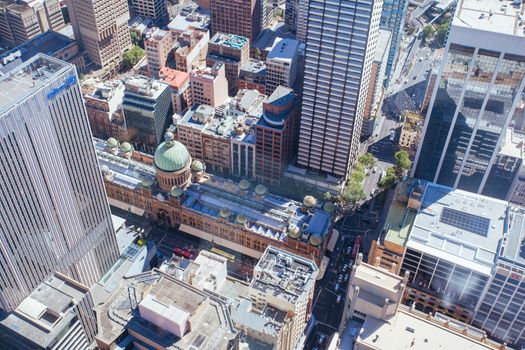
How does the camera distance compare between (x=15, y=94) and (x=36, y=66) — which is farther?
(x=36, y=66)

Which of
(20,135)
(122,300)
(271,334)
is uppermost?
(20,135)

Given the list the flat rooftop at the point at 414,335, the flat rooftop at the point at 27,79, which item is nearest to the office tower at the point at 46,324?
the flat rooftop at the point at 27,79

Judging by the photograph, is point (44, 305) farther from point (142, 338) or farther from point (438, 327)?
point (438, 327)

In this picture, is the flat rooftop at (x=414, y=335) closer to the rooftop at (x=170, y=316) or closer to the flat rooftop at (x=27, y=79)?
the rooftop at (x=170, y=316)

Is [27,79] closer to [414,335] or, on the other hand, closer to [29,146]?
[29,146]

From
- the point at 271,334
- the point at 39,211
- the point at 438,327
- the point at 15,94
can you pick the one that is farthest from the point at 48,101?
the point at 438,327

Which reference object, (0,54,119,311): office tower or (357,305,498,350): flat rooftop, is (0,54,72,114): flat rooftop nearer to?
(0,54,119,311): office tower

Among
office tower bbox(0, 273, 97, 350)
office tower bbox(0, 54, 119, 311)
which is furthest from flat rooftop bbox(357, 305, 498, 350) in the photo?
office tower bbox(0, 54, 119, 311)
